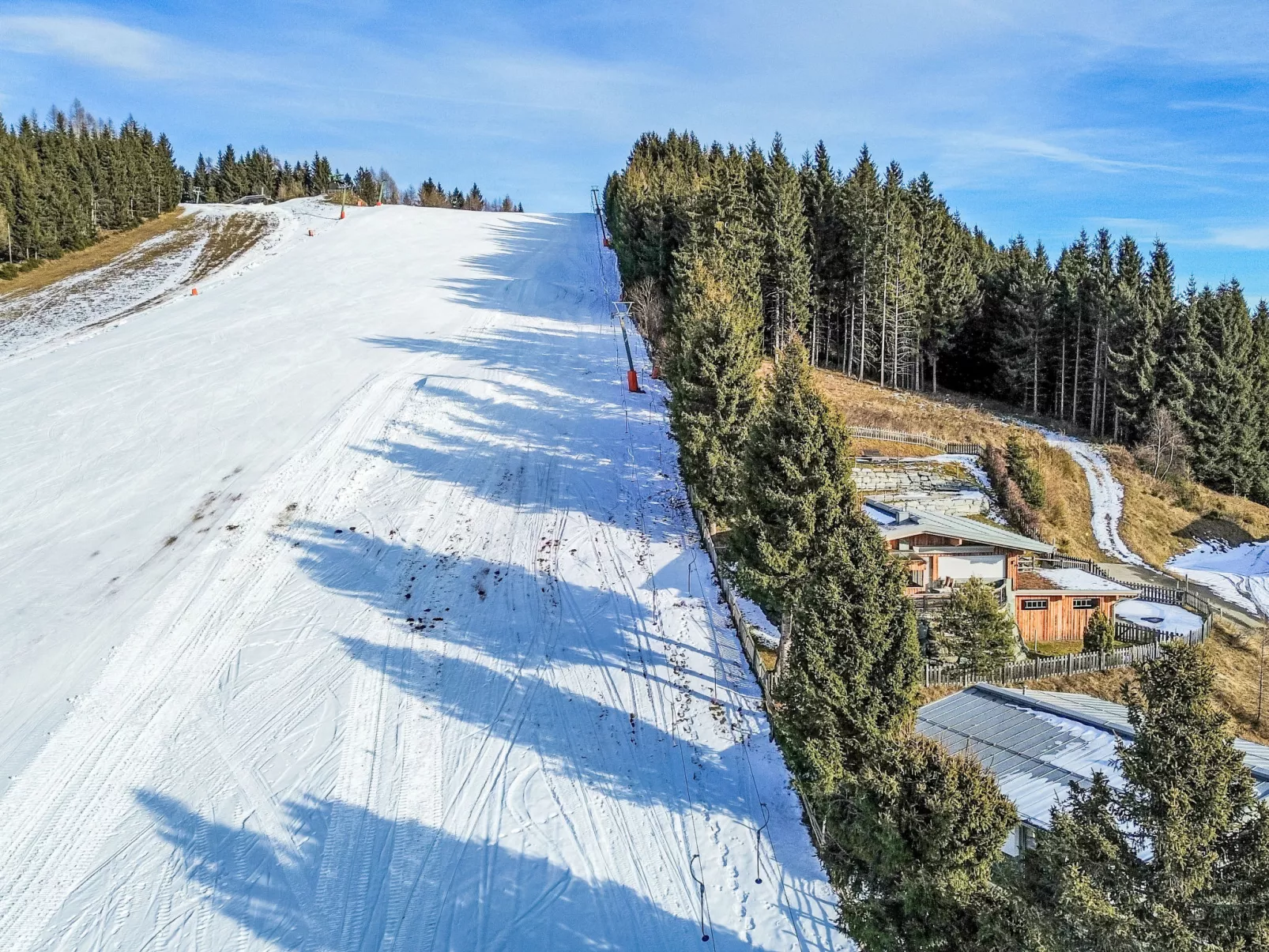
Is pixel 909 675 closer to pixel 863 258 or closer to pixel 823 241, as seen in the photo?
pixel 863 258

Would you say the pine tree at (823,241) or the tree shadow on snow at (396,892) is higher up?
the pine tree at (823,241)

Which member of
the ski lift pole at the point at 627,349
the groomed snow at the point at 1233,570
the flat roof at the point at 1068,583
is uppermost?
the ski lift pole at the point at 627,349

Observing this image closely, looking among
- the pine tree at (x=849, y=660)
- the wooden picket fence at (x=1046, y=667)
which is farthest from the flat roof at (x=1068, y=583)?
the pine tree at (x=849, y=660)

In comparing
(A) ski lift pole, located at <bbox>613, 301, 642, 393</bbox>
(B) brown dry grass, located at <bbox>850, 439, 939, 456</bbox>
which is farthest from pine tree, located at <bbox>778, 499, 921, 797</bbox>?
(B) brown dry grass, located at <bbox>850, 439, 939, 456</bbox>

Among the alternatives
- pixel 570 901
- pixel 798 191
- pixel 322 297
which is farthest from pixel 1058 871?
pixel 322 297

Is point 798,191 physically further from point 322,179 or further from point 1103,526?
point 322,179

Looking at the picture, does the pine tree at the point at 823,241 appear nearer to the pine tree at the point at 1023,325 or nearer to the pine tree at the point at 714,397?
the pine tree at the point at 1023,325
